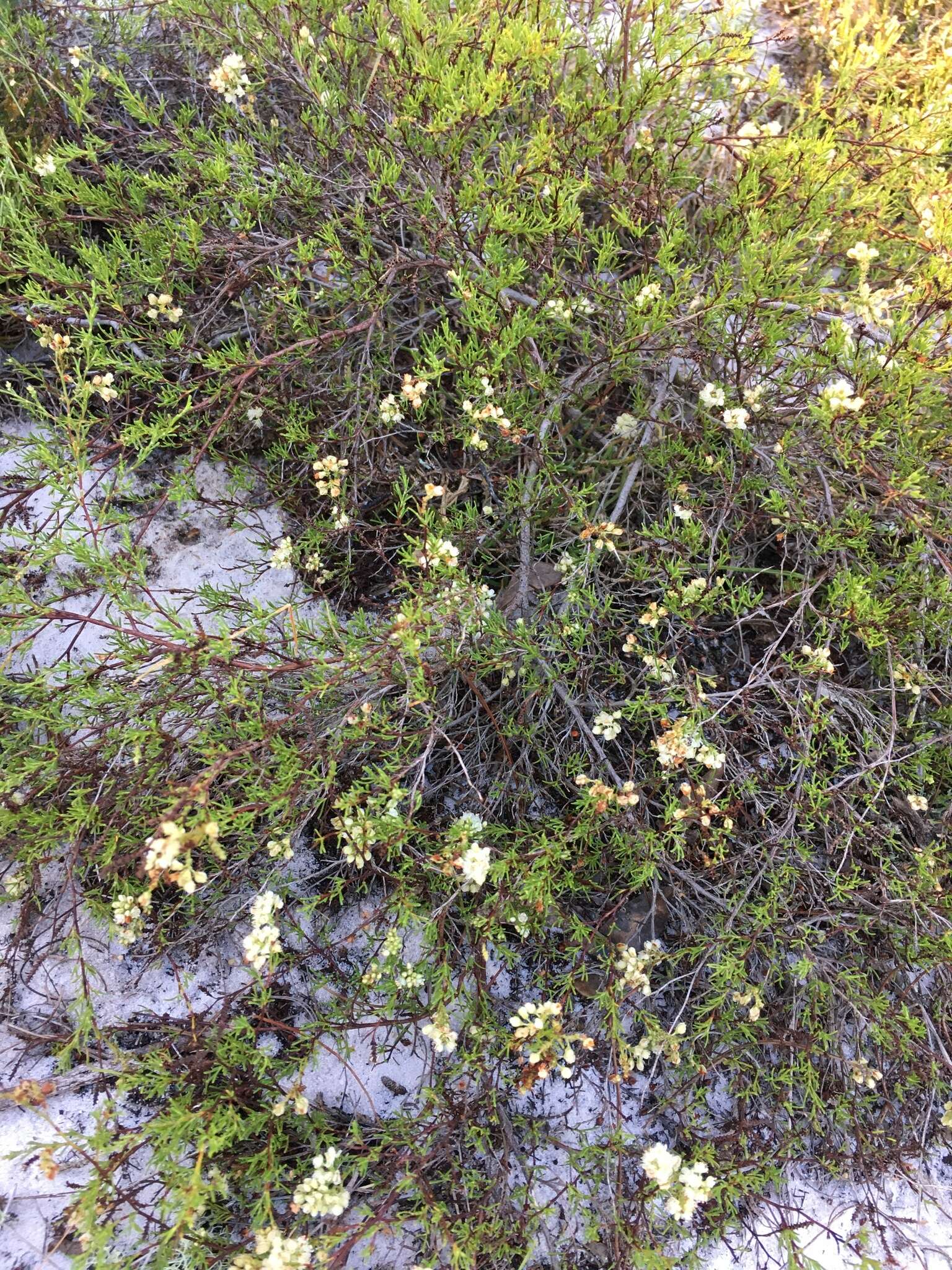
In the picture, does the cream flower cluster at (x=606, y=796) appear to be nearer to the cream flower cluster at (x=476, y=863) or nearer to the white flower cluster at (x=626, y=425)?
the cream flower cluster at (x=476, y=863)

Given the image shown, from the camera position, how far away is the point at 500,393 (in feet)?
8.74

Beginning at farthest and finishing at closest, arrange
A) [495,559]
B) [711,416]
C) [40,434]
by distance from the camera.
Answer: [40,434] → [495,559] → [711,416]

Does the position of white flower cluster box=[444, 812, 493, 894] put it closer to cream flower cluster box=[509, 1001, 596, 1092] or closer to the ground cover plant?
the ground cover plant

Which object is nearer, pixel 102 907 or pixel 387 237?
pixel 102 907

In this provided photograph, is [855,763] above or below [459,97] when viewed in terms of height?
below

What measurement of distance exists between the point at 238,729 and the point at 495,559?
1.10 meters

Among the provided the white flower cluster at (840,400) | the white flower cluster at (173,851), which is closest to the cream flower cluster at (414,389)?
the white flower cluster at (840,400)

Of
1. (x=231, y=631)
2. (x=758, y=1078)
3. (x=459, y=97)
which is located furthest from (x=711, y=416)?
(x=758, y=1078)

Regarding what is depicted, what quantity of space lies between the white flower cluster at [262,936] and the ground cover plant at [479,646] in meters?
0.02

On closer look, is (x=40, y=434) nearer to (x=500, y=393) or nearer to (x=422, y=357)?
(x=422, y=357)

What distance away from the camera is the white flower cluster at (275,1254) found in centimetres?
174

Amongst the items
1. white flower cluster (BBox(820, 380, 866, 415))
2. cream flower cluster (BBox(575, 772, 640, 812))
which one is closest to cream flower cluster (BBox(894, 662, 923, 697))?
white flower cluster (BBox(820, 380, 866, 415))

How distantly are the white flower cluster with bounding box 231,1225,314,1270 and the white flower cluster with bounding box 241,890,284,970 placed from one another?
594mm

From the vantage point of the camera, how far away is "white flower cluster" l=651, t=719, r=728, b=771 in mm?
2162
